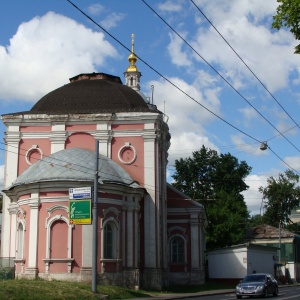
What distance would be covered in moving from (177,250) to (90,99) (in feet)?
40.5

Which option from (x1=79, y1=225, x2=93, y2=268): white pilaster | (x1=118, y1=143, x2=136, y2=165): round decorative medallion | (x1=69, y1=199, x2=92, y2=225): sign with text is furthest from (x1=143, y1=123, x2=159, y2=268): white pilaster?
(x1=69, y1=199, x2=92, y2=225): sign with text

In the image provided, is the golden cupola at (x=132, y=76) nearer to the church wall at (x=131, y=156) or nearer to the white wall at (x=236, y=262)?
the white wall at (x=236, y=262)

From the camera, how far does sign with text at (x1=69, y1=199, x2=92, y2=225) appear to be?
2662 centimetres

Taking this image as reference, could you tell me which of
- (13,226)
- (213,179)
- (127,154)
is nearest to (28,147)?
(13,226)

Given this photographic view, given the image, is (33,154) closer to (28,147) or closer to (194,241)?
(28,147)

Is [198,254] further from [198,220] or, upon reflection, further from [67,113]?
[67,113]

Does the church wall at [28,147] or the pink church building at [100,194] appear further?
the church wall at [28,147]

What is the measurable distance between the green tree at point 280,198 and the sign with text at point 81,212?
5055 centimetres

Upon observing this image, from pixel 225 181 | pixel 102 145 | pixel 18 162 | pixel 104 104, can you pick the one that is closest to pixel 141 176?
pixel 102 145

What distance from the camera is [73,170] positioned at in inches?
1245

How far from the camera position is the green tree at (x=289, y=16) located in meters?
A: 13.7

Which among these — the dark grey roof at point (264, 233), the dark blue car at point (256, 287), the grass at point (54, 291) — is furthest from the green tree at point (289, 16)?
the dark grey roof at point (264, 233)

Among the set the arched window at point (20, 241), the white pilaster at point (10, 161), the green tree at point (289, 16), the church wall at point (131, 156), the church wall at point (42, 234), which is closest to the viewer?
the green tree at point (289, 16)

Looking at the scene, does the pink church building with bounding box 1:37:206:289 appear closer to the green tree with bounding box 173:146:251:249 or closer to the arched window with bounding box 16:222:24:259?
the arched window with bounding box 16:222:24:259
